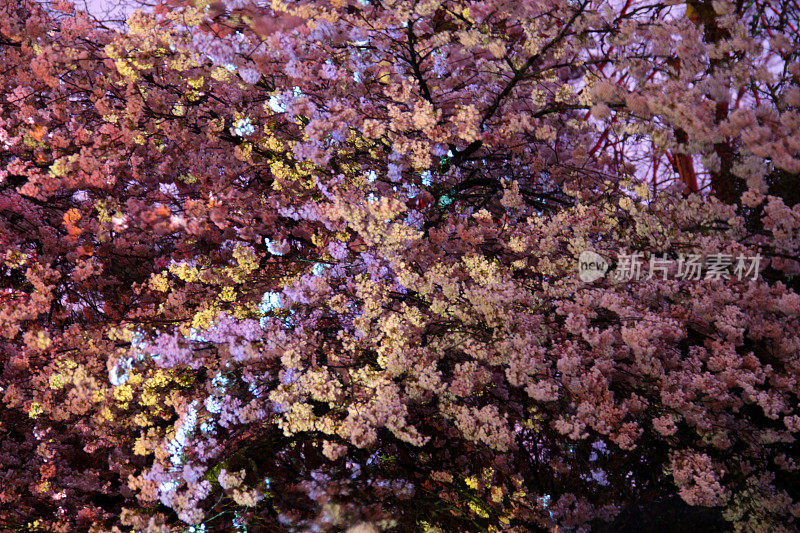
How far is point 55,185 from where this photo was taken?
602 cm

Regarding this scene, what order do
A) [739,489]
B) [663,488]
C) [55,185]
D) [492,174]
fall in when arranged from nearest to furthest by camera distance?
[739,489] < [55,185] < [663,488] < [492,174]

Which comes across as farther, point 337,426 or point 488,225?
point 488,225

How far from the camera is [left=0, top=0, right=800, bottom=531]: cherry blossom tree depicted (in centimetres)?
470

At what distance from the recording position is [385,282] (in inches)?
220

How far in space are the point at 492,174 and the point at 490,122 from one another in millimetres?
1290

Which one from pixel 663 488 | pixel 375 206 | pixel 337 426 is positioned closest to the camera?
pixel 337 426

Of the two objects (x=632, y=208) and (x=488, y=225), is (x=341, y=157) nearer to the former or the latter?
(x=488, y=225)

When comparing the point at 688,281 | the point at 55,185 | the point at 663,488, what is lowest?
the point at 663,488

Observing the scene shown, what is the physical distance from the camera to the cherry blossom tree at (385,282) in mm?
4703

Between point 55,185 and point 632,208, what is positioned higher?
point 632,208

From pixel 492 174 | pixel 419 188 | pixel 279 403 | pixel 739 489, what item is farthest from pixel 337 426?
pixel 492 174

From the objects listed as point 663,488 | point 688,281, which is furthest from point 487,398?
point 663,488

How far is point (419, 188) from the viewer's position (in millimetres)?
6301

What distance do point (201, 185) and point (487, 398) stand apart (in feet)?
15.1
